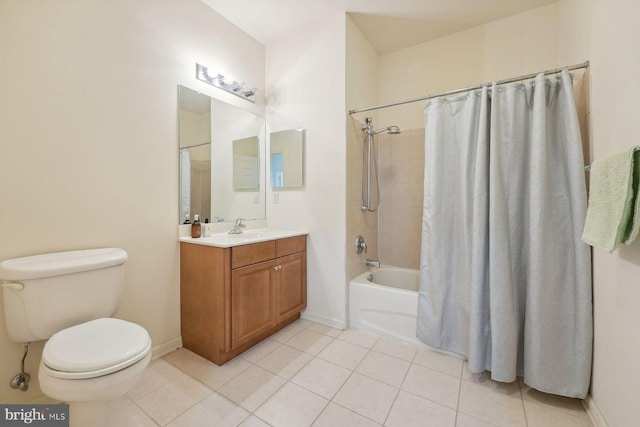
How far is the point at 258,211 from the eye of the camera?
99.1 inches

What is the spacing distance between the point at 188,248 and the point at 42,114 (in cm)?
102

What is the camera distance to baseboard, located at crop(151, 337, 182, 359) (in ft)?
5.71

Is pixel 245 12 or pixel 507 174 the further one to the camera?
pixel 245 12

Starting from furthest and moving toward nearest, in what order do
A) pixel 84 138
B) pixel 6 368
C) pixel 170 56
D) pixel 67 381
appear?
1. pixel 170 56
2. pixel 84 138
3. pixel 6 368
4. pixel 67 381

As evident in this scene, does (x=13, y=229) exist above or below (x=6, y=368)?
above

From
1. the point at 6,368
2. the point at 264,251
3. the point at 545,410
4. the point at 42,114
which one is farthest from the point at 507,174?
the point at 6,368

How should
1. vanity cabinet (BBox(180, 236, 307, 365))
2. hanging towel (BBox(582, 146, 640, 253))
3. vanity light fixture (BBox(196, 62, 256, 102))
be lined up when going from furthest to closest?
vanity light fixture (BBox(196, 62, 256, 102)) → vanity cabinet (BBox(180, 236, 307, 365)) → hanging towel (BBox(582, 146, 640, 253))

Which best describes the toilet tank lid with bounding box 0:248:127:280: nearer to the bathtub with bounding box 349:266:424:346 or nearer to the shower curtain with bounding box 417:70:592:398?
the bathtub with bounding box 349:266:424:346

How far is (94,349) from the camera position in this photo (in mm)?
1012

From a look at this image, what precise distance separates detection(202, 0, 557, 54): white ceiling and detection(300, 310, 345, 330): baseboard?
101 inches

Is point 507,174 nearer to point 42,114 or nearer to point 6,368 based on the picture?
point 42,114

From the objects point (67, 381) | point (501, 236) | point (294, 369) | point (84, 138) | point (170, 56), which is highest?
point (170, 56)

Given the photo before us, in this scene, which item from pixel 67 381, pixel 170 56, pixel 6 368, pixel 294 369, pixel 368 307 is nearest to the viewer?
pixel 67 381

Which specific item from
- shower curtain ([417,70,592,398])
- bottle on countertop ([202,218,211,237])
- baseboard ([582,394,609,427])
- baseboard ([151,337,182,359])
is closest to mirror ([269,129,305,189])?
bottle on countertop ([202,218,211,237])
